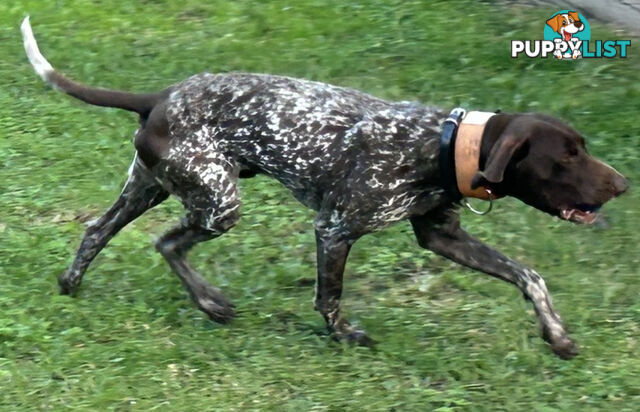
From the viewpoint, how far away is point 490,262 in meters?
5.44

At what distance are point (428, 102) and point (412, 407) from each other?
3759mm

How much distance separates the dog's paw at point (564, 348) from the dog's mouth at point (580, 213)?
1.70ft

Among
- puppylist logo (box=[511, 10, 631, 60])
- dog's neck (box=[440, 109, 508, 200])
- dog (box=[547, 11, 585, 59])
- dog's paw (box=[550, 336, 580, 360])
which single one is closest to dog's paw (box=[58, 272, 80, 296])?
dog's neck (box=[440, 109, 508, 200])

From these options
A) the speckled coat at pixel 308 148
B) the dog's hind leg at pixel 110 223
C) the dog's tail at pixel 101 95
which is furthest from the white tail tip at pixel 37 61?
the speckled coat at pixel 308 148

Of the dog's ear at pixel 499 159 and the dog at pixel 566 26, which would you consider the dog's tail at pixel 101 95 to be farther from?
the dog at pixel 566 26

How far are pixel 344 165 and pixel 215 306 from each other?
981 millimetres

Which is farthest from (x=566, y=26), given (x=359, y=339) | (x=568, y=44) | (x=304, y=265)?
(x=359, y=339)

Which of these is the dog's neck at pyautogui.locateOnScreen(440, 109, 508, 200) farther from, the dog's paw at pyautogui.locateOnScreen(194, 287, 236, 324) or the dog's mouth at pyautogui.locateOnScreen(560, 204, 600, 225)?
the dog's paw at pyautogui.locateOnScreen(194, 287, 236, 324)

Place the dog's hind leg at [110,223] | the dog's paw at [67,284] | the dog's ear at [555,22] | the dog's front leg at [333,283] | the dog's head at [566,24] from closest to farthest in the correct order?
the dog's front leg at [333,283] < the dog's hind leg at [110,223] < the dog's paw at [67,284] < the dog's head at [566,24] < the dog's ear at [555,22]

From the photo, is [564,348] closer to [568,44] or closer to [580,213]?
[580,213]

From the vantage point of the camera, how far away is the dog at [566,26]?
8.83 m

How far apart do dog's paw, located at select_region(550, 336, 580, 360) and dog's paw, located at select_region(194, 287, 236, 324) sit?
1570mm

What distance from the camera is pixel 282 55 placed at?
9.34 metres

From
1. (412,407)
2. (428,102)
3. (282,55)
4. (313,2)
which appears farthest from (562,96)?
(412,407)
